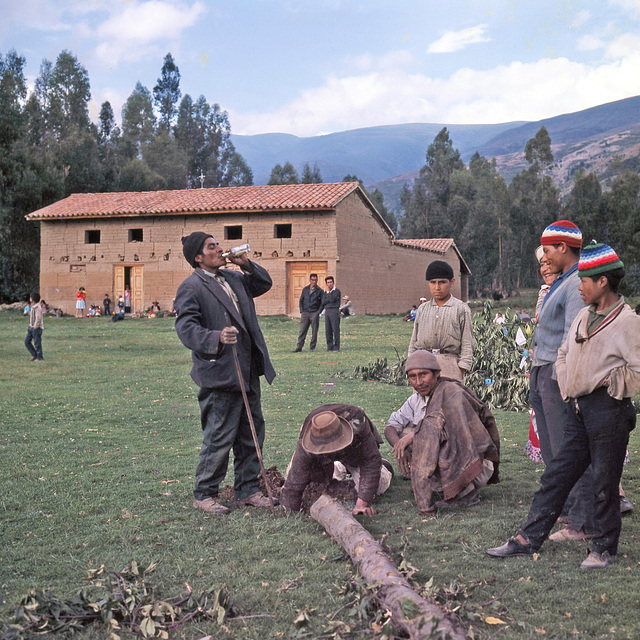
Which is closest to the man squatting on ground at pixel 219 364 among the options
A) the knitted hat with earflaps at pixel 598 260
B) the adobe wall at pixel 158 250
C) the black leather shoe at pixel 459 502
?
the black leather shoe at pixel 459 502

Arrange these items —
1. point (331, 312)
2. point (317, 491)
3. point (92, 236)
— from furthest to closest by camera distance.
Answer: point (92, 236) < point (331, 312) < point (317, 491)

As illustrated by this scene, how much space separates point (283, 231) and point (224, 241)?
2725 millimetres

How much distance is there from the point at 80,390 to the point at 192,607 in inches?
327

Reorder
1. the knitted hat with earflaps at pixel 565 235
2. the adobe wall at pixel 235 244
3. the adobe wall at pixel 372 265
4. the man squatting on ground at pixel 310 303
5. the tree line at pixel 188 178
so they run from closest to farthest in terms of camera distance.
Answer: the knitted hat with earflaps at pixel 565 235
the man squatting on ground at pixel 310 303
the adobe wall at pixel 235 244
the adobe wall at pixel 372 265
the tree line at pixel 188 178

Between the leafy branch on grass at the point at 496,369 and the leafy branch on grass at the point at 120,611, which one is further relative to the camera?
the leafy branch on grass at the point at 496,369

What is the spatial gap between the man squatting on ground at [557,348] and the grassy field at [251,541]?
207mm

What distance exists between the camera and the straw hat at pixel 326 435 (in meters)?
4.51

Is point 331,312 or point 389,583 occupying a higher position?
point 331,312

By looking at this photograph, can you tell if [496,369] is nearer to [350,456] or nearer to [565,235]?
[350,456]

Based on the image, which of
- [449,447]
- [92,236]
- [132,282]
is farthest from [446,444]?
[92,236]

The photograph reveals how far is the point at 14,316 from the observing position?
29.4 m

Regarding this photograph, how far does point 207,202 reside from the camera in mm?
31125

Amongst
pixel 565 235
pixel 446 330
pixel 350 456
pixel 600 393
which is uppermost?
pixel 565 235

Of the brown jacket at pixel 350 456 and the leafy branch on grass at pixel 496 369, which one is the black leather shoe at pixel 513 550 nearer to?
the brown jacket at pixel 350 456
